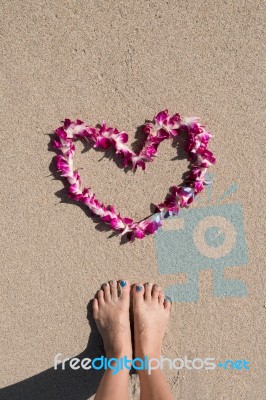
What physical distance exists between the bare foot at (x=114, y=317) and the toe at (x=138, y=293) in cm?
4

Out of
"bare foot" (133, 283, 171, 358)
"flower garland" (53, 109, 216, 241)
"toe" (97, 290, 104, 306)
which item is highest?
"flower garland" (53, 109, 216, 241)

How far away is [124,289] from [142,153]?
72 cm

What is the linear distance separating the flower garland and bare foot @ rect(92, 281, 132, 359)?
32cm

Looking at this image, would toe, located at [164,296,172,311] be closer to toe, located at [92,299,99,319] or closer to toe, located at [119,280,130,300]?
toe, located at [119,280,130,300]

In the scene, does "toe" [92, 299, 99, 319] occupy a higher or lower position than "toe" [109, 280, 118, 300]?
lower

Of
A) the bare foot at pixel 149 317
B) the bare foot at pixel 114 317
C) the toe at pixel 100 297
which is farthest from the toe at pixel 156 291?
the toe at pixel 100 297

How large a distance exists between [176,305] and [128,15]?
1521mm

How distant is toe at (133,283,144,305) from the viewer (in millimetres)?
2096

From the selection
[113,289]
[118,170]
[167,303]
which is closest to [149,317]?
[167,303]

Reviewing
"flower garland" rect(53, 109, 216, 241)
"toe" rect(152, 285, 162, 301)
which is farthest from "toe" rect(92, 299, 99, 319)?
"flower garland" rect(53, 109, 216, 241)

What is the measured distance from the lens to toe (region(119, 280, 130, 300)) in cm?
209

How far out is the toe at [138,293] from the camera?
2.10m

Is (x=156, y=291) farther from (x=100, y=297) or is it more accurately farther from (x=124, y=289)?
(x=100, y=297)

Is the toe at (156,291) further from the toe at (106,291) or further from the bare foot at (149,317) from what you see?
the toe at (106,291)
